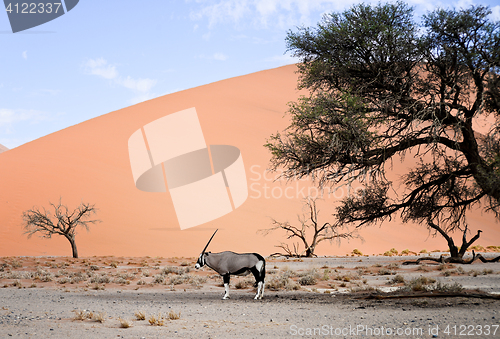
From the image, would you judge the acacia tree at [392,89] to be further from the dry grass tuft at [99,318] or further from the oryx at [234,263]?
the dry grass tuft at [99,318]

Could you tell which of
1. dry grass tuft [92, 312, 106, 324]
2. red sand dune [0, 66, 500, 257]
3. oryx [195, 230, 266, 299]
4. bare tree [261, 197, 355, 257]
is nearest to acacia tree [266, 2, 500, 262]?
oryx [195, 230, 266, 299]

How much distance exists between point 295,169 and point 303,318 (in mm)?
3213

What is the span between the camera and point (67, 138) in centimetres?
4966

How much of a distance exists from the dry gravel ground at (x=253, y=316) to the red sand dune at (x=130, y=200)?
19636 mm

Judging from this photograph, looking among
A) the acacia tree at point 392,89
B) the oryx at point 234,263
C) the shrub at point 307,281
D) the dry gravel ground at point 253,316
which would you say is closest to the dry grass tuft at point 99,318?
the dry gravel ground at point 253,316

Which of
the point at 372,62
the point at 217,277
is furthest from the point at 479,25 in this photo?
the point at 217,277

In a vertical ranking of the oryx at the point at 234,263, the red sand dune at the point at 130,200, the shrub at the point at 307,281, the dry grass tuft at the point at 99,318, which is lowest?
the shrub at the point at 307,281

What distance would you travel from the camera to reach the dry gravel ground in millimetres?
5395

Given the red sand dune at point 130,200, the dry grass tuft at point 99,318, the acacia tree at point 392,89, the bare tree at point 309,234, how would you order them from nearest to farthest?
the dry grass tuft at point 99,318 → the acacia tree at point 392,89 → the bare tree at point 309,234 → the red sand dune at point 130,200

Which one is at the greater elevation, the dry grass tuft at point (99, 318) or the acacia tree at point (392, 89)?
the acacia tree at point (392, 89)

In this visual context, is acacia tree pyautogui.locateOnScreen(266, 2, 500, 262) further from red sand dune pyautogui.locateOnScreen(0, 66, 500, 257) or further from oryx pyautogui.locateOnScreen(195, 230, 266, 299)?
red sand dune pyautogui.locateOnScreen(0, 66, 500, 257)

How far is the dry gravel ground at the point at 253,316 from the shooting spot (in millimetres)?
5395

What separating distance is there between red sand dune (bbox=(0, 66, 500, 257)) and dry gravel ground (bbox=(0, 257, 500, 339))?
19.6 metres

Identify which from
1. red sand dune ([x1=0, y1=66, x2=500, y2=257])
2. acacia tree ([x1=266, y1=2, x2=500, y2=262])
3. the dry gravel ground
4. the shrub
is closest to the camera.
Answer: the dry gravel ground
